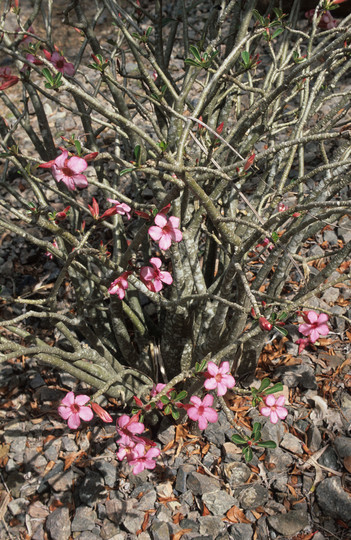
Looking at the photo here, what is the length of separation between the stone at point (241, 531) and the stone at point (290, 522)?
9 cm

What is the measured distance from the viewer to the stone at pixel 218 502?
5.89 feet

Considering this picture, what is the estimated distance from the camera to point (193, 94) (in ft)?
13.3

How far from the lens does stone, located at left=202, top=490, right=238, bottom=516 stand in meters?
1.79

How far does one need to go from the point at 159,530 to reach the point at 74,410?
0.69 meters

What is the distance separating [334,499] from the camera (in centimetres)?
175

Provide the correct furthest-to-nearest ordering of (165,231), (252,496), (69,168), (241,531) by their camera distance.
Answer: (252,496), (241,531), (165,231), (69,168)

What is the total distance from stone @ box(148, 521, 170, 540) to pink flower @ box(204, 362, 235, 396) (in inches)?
29.9

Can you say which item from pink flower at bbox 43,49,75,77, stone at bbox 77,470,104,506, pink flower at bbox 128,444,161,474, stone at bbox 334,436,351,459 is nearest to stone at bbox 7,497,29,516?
stone at bbox 77,470,104,506

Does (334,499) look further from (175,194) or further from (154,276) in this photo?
(175,194)

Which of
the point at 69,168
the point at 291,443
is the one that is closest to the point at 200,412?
the point at 291,443

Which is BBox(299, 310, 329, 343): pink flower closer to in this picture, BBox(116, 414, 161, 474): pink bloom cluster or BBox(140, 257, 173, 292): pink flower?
BBox(140, 257, 173, 292): pink flower

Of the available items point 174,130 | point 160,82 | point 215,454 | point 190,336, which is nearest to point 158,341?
point 190,336

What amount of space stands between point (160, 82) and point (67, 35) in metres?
3.86

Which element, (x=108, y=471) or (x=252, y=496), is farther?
(x=108, y=471)
